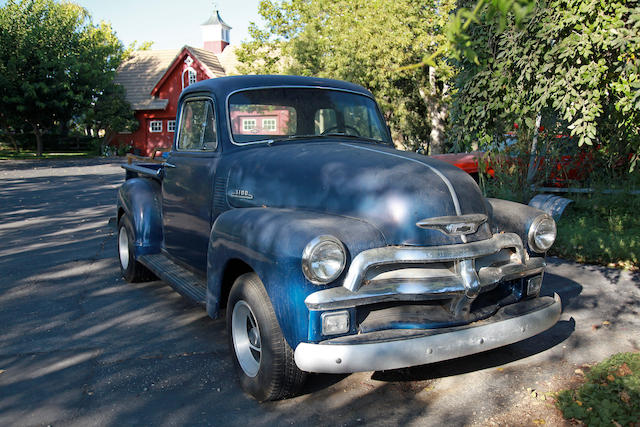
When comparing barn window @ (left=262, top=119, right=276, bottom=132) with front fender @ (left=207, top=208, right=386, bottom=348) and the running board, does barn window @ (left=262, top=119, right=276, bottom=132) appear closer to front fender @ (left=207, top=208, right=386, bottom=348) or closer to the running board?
front fender @ (left=207, top=208, right=386, bottom=348)

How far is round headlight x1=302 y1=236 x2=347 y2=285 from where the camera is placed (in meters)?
2.97

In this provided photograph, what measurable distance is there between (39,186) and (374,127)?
48.0 feet

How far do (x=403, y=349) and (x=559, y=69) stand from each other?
252 centimetres

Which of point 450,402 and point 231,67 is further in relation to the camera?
point 231,67

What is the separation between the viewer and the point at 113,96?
36062 millimetres

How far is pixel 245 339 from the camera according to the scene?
367 cm

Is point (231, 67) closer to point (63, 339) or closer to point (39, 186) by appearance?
point (39, 186)

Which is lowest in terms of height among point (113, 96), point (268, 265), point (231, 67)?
point (268, 265)

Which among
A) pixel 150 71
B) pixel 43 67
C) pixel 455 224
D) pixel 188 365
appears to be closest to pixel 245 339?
pixel 188 365

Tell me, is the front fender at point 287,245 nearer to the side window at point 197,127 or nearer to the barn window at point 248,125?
the barn window at point 248,125

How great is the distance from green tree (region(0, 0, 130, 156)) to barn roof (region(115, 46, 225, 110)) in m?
3.62

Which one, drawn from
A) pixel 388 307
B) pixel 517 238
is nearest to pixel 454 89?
pixel 517 238

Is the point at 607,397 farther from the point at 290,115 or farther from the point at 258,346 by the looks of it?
the point at 290,115

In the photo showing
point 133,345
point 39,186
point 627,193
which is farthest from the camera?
point 39,186
